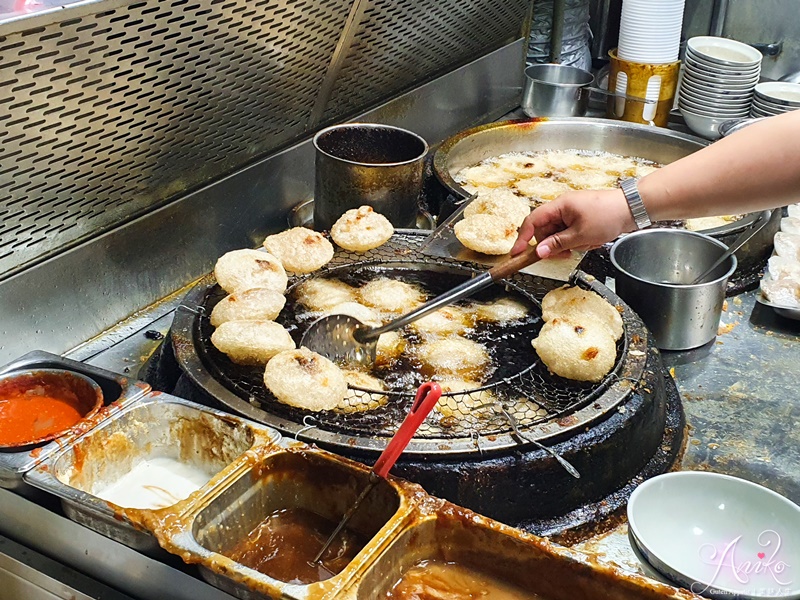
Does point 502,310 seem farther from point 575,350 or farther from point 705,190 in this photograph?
point 705,190

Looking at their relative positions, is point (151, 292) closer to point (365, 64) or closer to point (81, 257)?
point (81, 257)

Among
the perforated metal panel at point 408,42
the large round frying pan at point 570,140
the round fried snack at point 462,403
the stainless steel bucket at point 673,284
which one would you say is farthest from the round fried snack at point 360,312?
the large round frying pan at point 570,140

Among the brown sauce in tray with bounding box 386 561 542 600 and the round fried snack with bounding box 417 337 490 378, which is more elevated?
the round fried snack with bounding box 417 337 490 378

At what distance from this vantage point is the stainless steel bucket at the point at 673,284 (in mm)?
3311

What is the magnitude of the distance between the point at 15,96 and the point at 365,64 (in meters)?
2.08

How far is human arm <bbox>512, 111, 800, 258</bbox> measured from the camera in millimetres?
2336

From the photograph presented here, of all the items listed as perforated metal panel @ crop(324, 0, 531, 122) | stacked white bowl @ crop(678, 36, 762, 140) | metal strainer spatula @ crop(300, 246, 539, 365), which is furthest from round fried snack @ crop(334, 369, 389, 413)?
stacked white bowl @ crop(678, 36, 762, 140)

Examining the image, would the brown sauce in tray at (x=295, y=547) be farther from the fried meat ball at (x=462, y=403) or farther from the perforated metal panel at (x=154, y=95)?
the perforated metal panel at (x=154, y=95)

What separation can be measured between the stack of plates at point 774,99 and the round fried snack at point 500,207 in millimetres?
2536

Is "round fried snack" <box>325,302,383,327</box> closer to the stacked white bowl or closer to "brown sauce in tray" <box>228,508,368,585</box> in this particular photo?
"brown sauce in tray" <box>228,508,368,585</box>

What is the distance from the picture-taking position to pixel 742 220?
397cm

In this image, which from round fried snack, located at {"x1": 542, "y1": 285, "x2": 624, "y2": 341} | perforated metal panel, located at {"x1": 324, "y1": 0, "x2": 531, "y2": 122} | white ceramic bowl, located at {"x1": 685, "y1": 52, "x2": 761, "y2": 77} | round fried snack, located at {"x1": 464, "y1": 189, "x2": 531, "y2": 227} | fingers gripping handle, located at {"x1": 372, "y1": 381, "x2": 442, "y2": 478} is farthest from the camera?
white ceramic bowl, located at {"x1": 685, "y1": 52, "x2": 761, "y2": 77}

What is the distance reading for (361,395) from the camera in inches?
100

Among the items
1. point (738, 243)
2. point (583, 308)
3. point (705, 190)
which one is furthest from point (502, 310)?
point (738, 243)
